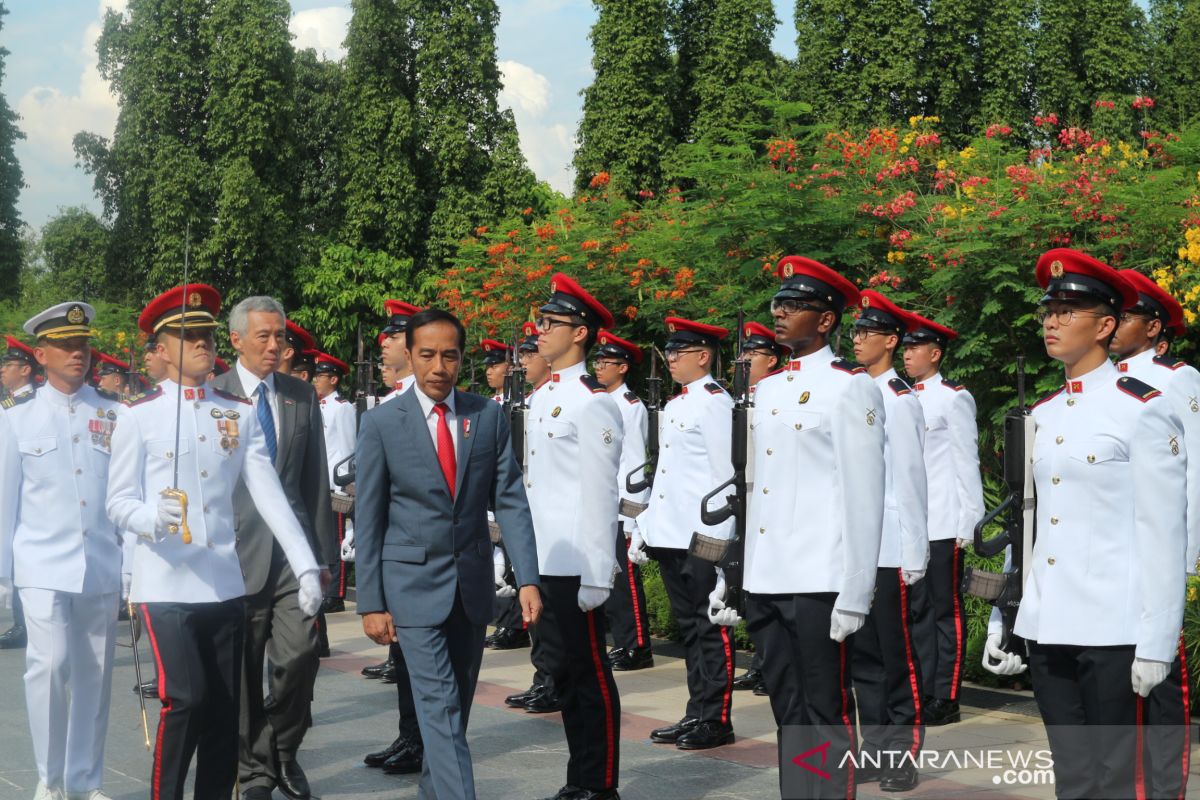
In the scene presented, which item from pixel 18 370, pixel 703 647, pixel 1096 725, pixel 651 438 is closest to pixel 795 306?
pixel 1096 725

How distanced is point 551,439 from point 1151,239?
642 cm

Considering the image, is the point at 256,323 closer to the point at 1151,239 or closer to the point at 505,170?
the point at 1151,239

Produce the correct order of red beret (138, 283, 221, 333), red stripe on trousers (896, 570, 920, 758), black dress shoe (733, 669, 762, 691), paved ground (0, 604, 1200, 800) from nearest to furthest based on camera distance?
red beret (138, 283, 221, 333) < paved ground (0, 604, 1200, 800) < red stripe on trousers (896, 570, 920, 758) < black dress shoe (733, 669, 762, 691)

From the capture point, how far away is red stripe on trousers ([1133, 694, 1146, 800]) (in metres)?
4.70

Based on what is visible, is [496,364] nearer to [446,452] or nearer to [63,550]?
[63,550]

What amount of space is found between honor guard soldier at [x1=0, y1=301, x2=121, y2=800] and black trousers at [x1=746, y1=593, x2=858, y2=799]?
3.06 meters

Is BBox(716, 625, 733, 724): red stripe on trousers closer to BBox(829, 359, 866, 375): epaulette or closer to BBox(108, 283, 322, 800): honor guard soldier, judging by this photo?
BBox(829, 359, 866, 375): epaulette

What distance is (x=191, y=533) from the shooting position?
225 inches

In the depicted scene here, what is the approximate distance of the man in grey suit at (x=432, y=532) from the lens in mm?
5594

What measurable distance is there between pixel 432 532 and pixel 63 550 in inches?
82.9

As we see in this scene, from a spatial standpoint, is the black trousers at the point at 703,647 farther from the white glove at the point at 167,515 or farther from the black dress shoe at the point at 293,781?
the white glove at the point at 167,515

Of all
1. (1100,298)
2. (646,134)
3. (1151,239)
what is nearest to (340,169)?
(646,134)

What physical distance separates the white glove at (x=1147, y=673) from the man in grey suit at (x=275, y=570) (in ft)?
11.2

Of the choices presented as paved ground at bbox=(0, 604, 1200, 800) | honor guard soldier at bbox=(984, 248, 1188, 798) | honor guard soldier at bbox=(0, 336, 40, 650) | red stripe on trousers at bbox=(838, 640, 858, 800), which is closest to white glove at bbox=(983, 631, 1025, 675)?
honor guard soldier at bbox=(984, 248, 1188, 798)
